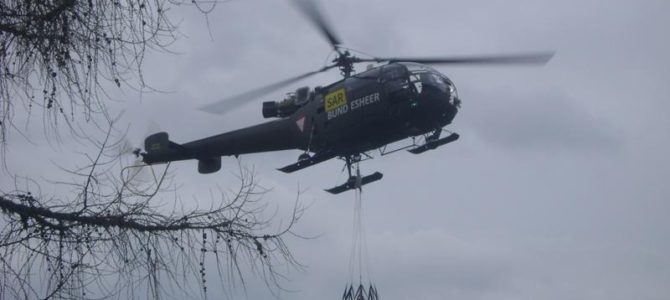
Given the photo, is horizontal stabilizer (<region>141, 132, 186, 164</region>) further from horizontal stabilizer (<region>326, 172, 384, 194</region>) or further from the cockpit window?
the cockpit window

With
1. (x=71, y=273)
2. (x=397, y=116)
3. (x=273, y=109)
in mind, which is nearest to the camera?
(x=71, y=273)

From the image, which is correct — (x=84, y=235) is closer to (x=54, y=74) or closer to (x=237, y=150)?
(x=54, y=74)

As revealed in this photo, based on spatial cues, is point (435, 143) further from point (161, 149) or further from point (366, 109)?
point (161, 149)

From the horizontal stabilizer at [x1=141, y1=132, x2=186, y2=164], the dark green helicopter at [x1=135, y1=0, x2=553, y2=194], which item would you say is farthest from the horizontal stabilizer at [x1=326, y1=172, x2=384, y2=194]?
the horizontal stabilizer at [x1=141, y1=132, x2=186, y2=164]

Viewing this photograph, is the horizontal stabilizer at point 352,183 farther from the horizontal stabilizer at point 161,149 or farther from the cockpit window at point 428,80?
the horizontal stabilizer at point 161,149

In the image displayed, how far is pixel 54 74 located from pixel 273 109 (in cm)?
1556

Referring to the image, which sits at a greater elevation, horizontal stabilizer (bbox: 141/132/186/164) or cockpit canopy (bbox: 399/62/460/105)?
horizontal stabilizer (bbox: 141/132/186/164)

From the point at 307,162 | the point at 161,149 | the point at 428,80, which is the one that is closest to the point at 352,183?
the point at 307,162

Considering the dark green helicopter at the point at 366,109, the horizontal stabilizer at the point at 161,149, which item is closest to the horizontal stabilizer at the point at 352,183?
the dark green helicopter at the point at 366,109

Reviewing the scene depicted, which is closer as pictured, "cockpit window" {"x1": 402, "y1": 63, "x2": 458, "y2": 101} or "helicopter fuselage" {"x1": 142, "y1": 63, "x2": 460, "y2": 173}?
"helicopter fuselage" {"x1": 142, "y1": 63, "x2": 460, "y2": 173}

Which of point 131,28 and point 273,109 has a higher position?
point 273,109

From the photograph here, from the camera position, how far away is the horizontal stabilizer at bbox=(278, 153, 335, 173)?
18.1 meters

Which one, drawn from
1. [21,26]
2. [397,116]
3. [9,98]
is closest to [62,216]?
[9,98]

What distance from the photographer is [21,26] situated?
4.55 metres
